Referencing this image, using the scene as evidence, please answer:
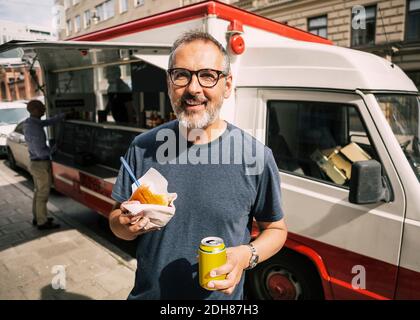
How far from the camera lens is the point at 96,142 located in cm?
611

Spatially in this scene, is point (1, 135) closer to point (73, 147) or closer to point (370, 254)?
point (73, 147)

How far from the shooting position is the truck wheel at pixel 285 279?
2.82 metres

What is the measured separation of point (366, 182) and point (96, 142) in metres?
5.20

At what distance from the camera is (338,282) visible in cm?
254

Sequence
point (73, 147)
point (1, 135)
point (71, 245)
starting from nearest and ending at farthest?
point (71, 245) → point (73, 147) → point (1, 135)

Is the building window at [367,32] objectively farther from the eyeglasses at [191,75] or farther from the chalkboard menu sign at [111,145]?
the eyeglasses at [191,75]

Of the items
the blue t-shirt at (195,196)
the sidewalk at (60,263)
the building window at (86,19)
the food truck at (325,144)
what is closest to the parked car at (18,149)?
the sidewalk at (60,263)

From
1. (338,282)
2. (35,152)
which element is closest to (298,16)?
(35,152)

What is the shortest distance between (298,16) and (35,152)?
1846 cm

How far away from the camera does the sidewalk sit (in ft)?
12.0

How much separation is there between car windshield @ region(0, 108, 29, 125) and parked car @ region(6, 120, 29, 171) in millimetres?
1979

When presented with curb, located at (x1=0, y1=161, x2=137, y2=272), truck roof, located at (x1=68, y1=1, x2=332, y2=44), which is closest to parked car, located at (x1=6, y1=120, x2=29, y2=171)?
curb, located at (x1=0, y1=161, x2=137, y2=272)

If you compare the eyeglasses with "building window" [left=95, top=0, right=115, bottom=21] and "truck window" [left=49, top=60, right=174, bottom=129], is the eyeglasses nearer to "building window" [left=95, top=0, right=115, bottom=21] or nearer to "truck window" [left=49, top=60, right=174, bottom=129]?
"truck window" [left=49, top=60, right=174, bottom=129]

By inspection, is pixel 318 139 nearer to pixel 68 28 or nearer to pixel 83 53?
pixel 83 53
